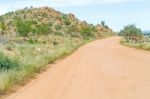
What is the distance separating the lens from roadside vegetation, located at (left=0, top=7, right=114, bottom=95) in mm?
Result: 19706

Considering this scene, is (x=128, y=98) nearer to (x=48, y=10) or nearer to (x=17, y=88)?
(x=17, y=88)

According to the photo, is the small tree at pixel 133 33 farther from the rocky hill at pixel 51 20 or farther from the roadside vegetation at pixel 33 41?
the rocky hill at pixel 51 20

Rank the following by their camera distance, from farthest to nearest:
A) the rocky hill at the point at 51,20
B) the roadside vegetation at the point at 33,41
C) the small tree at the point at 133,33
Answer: the rocky hill at the point at 51,20, the small tree at the point at 133,33, the roadside vegetation at the point at 33,41

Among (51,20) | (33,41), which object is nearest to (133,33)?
(33,41)

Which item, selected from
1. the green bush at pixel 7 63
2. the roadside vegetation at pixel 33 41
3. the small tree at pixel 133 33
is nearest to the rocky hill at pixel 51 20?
the roadside vegetation at pixel 33 41

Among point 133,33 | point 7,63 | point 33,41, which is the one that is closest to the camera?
point 7,63

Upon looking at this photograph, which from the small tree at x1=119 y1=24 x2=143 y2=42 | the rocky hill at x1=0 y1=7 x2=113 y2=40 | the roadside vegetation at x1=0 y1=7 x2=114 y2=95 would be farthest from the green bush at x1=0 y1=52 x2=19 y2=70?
the rocky hill at x1=0 y1=7 x2=113 y2=40

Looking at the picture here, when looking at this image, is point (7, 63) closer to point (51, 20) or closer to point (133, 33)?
point (133, 33)

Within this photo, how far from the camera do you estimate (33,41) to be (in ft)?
218

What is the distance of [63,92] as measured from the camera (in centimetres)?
1435

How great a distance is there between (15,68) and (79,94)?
656cm

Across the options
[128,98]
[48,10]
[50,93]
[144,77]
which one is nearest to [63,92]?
[50,93]

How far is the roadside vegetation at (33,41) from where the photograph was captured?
64.7 ft

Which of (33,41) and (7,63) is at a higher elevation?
(7,63)
